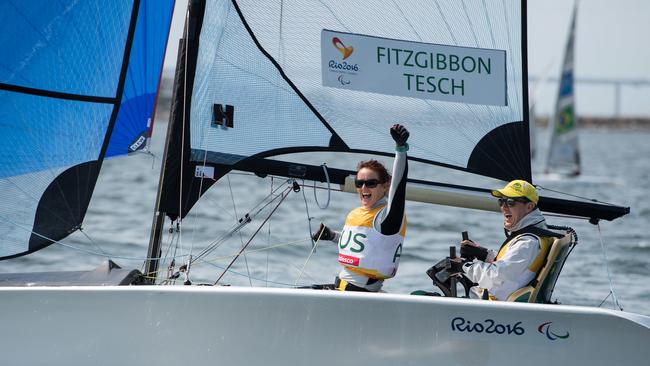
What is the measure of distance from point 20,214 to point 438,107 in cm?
185

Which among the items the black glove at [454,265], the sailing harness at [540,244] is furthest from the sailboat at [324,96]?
the sailing harness at [540,244]

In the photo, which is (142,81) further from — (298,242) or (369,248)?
(369,248)

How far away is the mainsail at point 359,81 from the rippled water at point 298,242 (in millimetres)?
357

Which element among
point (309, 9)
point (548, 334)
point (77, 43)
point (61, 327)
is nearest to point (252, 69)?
point (309, 9)

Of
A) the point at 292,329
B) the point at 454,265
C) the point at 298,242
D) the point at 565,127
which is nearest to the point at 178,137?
the point at 298,242

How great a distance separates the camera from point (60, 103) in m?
4.59

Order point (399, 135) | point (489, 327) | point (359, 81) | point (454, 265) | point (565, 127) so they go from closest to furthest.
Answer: point (489, 327)
point (399, 135)
point (454, 265)
point (359, 81)
point (565, 127)

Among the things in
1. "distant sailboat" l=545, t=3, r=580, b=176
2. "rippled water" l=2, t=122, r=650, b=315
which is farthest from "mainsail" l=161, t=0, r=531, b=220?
"distant sailboat" l=545, t=3, r=580, b=176

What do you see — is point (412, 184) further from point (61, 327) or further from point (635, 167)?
point (635, 167)

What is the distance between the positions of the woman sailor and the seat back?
470mm

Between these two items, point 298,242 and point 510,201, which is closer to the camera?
point 510,201

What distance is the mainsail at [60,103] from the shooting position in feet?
14.7

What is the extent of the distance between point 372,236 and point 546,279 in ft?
2.12

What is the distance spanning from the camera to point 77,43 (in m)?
4.59
